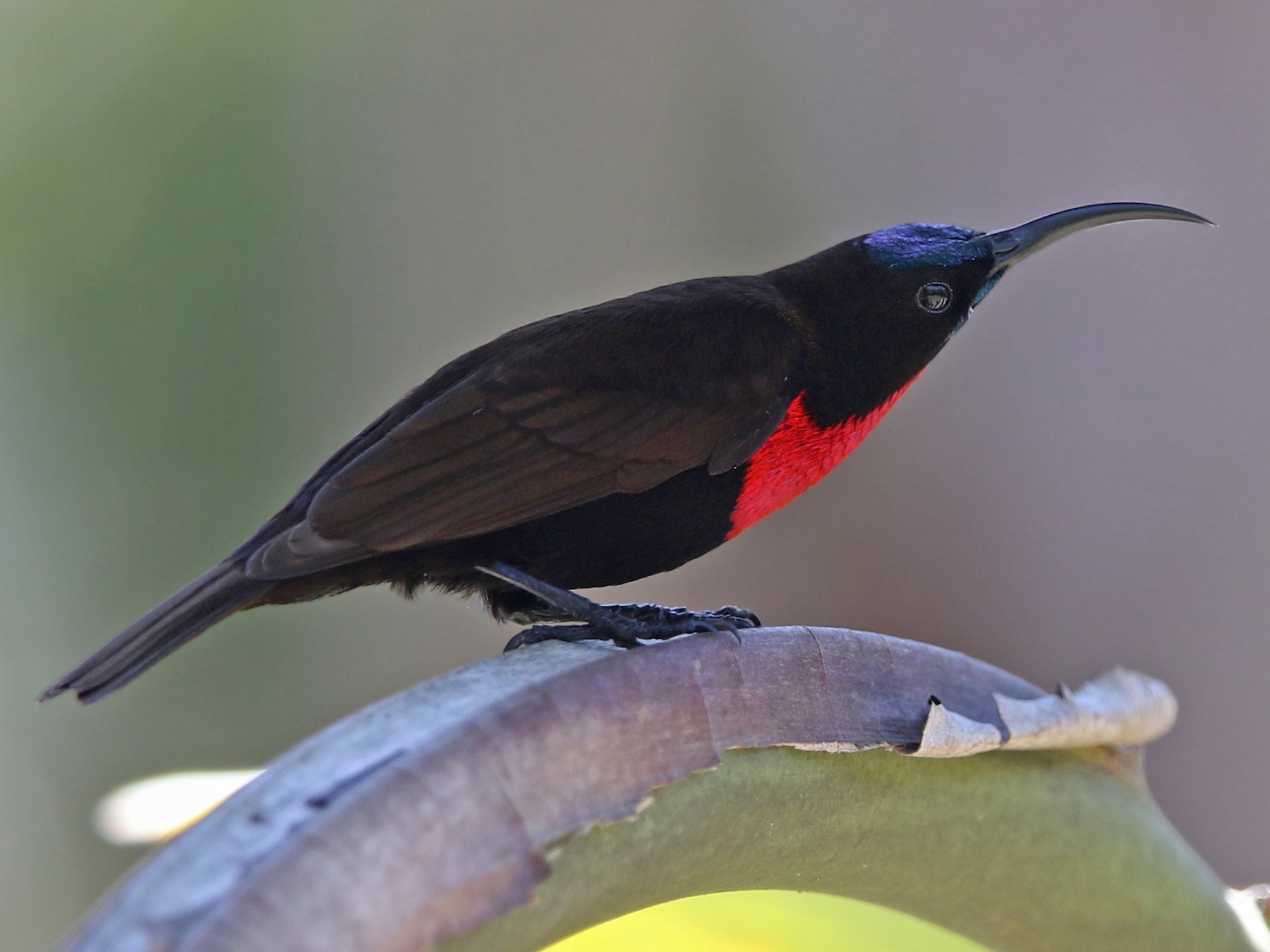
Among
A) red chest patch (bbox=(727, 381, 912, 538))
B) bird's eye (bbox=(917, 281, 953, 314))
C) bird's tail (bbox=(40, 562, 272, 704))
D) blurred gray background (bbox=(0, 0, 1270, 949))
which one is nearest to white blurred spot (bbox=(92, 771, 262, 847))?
bird's tail (bbox=(40, 562, 272, 704))

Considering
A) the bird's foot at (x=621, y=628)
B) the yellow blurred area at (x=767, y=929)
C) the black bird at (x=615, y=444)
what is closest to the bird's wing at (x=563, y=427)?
the black bird at (x=615, y=444)

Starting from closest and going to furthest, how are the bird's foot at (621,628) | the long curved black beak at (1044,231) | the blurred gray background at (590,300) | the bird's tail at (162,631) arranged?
the bird's tail at (162,631), the bird's foot at (621,628), the long curved black beak at (1044,231), the blurred gray background at (590,300)

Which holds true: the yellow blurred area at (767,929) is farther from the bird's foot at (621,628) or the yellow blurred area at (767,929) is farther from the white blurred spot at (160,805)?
the white blurred spot at (160,805)

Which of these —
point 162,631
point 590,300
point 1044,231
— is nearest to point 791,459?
point 1044,231

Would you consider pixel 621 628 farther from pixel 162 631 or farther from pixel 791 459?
pixel 162 631

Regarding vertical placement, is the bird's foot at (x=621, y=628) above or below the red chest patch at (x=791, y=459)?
below

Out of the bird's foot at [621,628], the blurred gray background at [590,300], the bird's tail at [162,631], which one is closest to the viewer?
the bird's tail at [162,631]

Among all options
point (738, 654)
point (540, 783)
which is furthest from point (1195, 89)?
point (540, 783)
